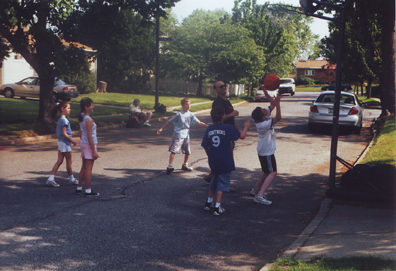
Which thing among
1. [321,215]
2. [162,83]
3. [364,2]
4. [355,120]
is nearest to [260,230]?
[321,215]

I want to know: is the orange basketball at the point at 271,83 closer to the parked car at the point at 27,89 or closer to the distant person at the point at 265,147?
the distant person at the point at 265,147

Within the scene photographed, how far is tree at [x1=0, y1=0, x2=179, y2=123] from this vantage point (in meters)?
13.8

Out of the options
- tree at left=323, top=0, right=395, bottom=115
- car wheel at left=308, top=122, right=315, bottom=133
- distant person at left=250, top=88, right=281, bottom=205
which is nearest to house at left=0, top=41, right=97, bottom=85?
tree at left=323, top=0, right=395, bottom=115

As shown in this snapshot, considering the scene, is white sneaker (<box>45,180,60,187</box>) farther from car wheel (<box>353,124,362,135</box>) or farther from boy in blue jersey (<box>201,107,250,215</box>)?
car wheel (<box>353,124,362,135</box>)

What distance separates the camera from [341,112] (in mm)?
15727

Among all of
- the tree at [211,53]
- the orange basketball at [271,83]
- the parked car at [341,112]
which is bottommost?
the parked car at [341,112]

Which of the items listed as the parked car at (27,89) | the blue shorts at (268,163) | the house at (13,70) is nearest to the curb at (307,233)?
the blue shorts at (268,163)

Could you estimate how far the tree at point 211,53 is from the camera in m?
37.4

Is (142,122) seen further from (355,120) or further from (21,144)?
(355,120)

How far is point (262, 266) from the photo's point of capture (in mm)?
4566

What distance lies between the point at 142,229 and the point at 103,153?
6086 millimetres

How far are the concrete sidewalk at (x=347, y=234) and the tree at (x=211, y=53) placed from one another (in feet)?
104

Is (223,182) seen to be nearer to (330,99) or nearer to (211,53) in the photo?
(330,99)

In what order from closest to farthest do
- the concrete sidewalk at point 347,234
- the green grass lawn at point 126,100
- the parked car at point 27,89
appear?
the concrete sidewalk at point 347,234, the green grass lawn at point 126,100, the parked car at point 27,89
